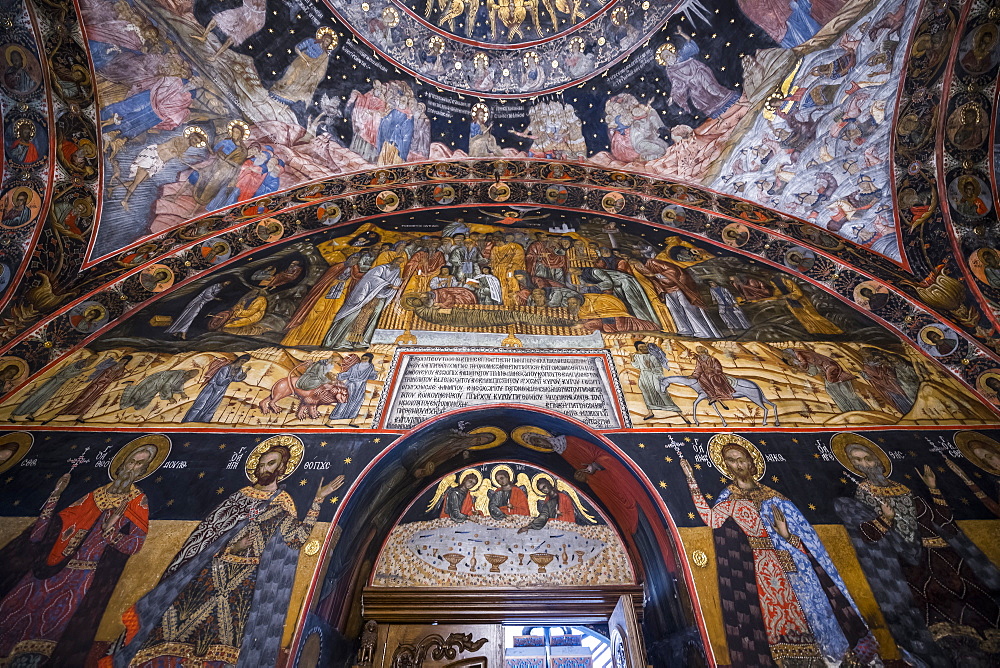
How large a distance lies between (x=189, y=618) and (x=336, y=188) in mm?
5838

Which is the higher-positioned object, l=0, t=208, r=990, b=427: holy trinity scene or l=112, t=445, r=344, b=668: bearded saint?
l=0, t=208, r=990, b=427: holy trinity scene

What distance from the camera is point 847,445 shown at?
5074 millimetres

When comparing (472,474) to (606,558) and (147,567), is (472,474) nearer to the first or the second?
(606,558)

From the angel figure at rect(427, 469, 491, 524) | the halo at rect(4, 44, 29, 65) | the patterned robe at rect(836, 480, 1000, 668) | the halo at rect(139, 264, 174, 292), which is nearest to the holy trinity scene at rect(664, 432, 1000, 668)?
the patterned robe at rect(836, 480, 1000, 668)

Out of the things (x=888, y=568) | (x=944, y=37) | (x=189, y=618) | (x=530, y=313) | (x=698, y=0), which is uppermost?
(x=698, y=0)

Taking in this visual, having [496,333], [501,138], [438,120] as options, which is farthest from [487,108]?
[496,333]

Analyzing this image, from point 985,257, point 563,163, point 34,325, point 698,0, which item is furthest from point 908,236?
point 34,325

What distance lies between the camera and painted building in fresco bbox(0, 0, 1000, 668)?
4141 mm

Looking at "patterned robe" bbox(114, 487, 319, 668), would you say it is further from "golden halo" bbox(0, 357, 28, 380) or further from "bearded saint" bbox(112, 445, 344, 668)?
"golden halo" bbox(0, 357, 28, 380)

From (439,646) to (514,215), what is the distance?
625 centimetres

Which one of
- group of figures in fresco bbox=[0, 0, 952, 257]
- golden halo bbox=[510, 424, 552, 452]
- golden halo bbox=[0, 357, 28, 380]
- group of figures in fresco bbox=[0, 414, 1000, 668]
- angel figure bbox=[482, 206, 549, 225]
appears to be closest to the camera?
group of figures in fresco bbox=[0, 414, 1000, 668]

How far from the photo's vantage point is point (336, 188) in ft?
24.8

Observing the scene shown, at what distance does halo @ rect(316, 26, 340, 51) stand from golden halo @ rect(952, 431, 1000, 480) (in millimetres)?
8973

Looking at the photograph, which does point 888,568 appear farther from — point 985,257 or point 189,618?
point 189,618
